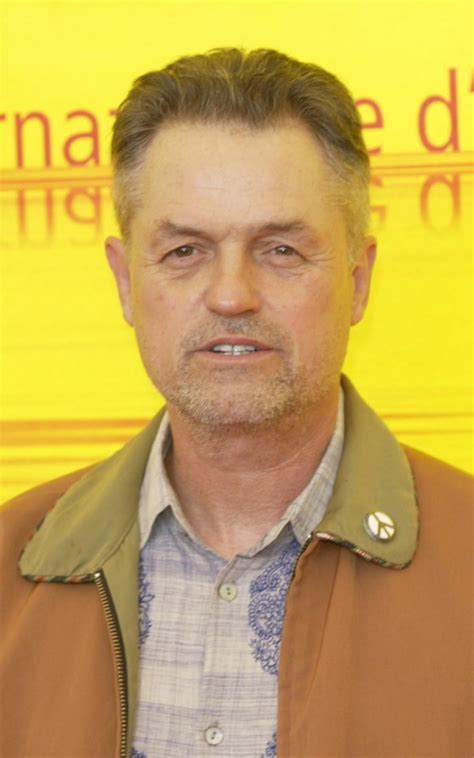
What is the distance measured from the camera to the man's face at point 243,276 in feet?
6.31

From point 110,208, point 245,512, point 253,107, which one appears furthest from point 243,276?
point 110,208

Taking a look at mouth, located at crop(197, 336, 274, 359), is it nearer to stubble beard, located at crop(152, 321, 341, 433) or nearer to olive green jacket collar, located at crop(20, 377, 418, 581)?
stubble beard, located at crop(152, 321, 341, 433)

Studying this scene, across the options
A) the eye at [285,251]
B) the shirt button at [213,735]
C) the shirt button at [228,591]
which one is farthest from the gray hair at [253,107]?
the shirt button at [213,735]

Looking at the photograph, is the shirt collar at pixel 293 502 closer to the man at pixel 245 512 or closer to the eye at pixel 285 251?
the man at pixel 245 512

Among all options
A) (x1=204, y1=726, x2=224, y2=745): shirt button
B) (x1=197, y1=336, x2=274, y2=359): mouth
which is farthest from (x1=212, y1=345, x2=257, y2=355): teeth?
(x1=204, y1=726, x2=224, y2=745): shirt button

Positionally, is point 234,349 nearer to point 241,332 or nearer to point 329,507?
point 241,332

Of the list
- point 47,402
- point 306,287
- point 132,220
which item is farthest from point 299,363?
point 47,402

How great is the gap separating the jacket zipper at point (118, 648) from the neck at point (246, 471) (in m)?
0.20

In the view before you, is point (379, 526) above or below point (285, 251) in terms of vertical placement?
below

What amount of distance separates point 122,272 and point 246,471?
0.41 meters

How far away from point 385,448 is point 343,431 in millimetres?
89

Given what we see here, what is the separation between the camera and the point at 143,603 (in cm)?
195

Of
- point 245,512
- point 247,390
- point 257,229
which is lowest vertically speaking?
point 245,512

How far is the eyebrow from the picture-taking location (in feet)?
6.33
